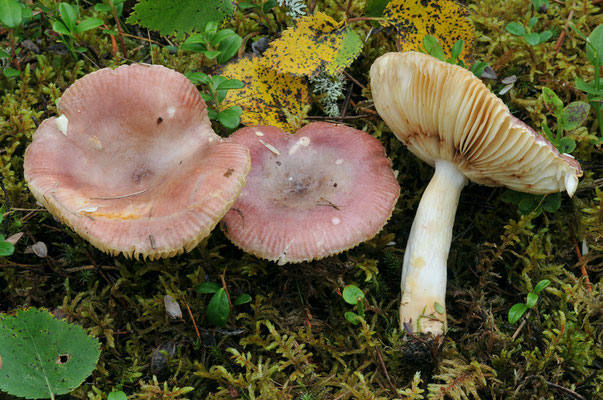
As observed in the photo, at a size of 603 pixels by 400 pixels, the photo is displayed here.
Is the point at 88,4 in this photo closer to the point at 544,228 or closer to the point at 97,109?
the point at 97,109

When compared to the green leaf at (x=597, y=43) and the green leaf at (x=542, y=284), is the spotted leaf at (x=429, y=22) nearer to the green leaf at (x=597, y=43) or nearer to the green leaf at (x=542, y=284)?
the green leaf at (x=597, y=43)

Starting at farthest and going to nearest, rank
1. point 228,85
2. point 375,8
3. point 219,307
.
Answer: point 375,8 → point 228,85 → point 219,307

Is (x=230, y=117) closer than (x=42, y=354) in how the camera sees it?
No

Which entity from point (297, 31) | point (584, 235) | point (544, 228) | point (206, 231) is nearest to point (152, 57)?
point (297, 31)

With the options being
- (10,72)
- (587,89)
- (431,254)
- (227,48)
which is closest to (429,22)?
(587,89)

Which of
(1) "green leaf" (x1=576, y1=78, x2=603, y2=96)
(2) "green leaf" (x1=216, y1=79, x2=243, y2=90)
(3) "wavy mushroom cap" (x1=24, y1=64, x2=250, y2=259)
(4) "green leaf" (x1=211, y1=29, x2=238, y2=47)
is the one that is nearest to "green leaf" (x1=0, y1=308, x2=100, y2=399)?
(3) "wavy mushroom cap" (x1=24, y1=64, x2=250, y2=259)

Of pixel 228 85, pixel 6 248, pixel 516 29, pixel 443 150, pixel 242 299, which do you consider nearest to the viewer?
pixel 6 248

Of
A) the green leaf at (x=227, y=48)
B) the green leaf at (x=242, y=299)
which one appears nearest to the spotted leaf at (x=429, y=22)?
the green leaf at (x=227, y=48)

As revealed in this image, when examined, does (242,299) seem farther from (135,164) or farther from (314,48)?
(314,48)
